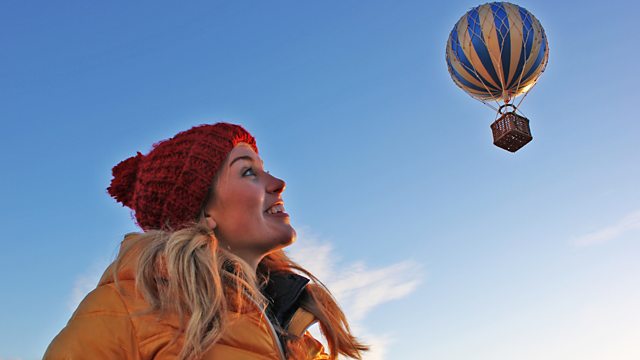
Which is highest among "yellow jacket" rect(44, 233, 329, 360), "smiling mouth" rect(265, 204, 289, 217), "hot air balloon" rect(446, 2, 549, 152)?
"hot air balloon" rect(446, 2, 549, 152)

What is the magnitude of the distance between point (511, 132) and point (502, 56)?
240cm

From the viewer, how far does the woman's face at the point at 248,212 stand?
3.59 metres

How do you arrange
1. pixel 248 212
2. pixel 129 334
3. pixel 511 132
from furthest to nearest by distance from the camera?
pixel 511 132 → pixel 248 212 → pixel 129 334

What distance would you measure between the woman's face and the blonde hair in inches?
5.8

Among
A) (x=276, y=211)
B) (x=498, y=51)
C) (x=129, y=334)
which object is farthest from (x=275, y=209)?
(x=498, y=51)

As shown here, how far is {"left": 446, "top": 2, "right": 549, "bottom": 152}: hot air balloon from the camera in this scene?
20.7 m

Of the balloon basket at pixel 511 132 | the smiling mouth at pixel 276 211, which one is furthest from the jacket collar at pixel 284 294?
the balloon basket at pixel 511 132

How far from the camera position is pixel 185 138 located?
395 centimetres

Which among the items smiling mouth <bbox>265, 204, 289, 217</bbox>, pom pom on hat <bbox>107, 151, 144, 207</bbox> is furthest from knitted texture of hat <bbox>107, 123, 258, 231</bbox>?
smiling mouth <bbox>265, 204, 289, 217</bbox>

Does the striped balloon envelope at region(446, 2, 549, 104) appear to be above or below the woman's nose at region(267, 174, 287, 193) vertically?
above

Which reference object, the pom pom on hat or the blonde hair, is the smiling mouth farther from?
the pom pom on hat

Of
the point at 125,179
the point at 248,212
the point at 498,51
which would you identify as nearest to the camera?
the point at 248,212

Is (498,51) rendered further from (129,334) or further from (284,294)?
(129,334)

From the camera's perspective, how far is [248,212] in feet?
12.0
